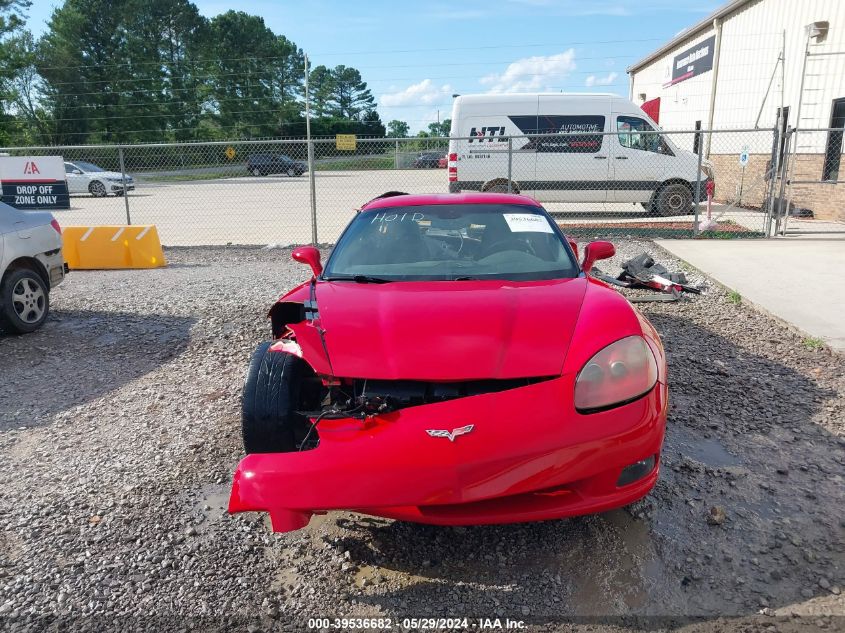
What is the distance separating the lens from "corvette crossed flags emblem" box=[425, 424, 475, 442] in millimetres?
2225

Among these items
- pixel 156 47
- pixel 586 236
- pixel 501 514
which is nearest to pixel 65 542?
pixel 501 514

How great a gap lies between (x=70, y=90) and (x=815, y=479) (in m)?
55.8

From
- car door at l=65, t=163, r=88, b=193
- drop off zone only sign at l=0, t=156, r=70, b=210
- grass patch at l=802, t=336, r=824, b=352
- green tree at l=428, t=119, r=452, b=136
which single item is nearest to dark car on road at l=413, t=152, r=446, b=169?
drop off zone only sign at l=0, t=156, r=70, b=210

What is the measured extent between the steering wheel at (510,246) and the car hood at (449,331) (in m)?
0.62

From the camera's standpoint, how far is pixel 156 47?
54156 mm

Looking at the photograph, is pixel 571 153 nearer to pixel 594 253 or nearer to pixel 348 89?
pixel 594 253

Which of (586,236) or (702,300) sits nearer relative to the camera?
(702,300)

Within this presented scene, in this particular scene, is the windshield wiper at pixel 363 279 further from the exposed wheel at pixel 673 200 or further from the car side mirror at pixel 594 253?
the exposed wheel at pixel 673 200

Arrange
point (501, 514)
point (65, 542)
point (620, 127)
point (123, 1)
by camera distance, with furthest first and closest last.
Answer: point (123, 1)
point (620, 127)
point (65, 542)
point (501, 514)

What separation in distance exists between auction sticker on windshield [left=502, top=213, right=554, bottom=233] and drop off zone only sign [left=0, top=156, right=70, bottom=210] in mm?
9851

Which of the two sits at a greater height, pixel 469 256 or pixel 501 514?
pixel 469 256

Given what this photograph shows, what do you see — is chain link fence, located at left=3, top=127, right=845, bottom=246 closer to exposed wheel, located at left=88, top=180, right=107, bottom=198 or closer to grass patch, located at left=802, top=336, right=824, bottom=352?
exposed wheel, located at left=88, top=180, right=107, bottom=198

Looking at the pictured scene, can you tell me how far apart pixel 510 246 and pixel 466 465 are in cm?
185

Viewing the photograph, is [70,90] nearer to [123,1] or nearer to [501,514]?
[123,1]
